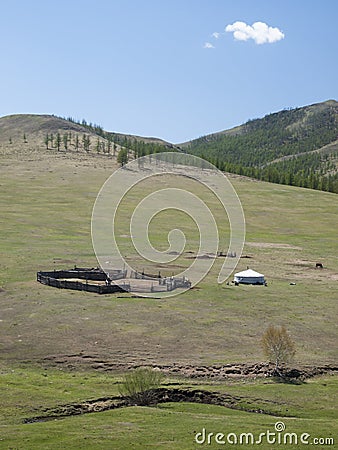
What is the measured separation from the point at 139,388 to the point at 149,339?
393 inches

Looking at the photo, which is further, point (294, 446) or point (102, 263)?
point (102, 263)

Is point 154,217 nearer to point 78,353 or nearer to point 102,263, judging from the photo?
point 102,263

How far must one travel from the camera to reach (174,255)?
268 ft

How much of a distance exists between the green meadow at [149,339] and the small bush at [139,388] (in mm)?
1185

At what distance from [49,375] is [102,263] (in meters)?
36.9

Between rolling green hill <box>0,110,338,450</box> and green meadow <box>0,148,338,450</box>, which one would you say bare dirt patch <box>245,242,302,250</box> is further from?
rolling green hill <box>0,110,338,450</box>

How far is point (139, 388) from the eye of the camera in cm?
3162

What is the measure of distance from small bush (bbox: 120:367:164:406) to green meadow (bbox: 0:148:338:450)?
3.89 feet

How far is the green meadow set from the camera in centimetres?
2648

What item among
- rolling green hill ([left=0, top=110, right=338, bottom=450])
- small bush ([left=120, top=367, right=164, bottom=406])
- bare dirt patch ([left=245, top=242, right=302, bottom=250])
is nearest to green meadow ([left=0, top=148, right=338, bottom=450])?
rolling green hill ([left=0, top=110, right=338, bottom=450])

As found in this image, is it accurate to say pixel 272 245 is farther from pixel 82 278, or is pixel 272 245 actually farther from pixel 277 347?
pixel 277 347

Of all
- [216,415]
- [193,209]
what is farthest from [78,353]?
[193,209]

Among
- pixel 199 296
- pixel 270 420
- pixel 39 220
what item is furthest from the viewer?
pixel 39 220

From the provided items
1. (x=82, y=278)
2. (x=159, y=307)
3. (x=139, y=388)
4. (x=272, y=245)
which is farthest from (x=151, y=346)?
(x=272, y=245)
